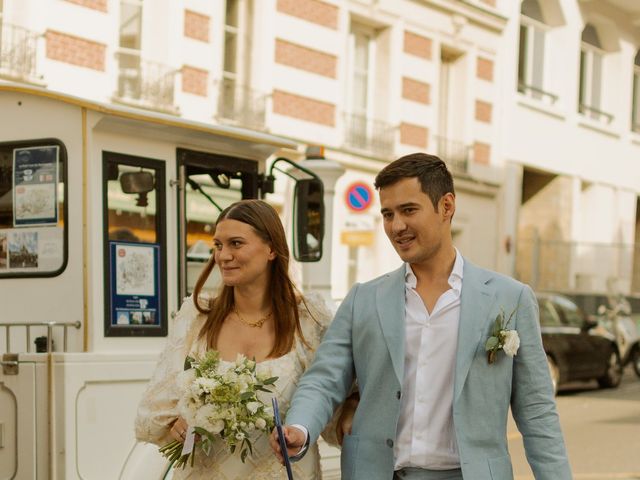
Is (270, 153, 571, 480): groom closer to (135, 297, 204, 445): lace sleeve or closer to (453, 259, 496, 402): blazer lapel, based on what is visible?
(453, 259, 496, 402): blazer lapel

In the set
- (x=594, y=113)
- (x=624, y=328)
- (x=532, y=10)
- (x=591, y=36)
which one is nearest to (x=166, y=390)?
(x=624, y=328)

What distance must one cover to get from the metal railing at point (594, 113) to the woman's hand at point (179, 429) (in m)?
28.1

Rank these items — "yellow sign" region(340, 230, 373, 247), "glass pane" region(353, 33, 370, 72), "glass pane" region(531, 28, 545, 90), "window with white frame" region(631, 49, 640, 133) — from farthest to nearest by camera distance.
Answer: "window with white frame" region(631, 49, 640, 133)
"glass pane" region(531, 28, 545, 90)
"glass pane" region(353, 33, 370, 72)
"yellow sign" region(340, 230, 373, 247)

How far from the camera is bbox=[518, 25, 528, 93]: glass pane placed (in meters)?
27.5

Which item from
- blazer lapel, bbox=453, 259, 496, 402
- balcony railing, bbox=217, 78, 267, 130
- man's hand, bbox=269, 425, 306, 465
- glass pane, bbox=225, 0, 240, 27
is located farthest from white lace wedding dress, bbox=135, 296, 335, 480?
glass pane, bbox=225, 0, 240, 27

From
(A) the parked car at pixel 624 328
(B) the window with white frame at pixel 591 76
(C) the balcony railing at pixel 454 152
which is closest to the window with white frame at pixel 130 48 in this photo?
(C) the balcony railing at pixel 454 152

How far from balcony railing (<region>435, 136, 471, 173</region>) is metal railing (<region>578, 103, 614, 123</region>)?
7.20 meters

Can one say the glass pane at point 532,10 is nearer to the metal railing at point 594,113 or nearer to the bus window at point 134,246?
the metal railing at point 594,113

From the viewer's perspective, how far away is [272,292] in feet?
12.8

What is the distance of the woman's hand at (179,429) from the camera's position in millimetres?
3646

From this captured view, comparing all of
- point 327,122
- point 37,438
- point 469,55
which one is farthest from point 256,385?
point 469,55

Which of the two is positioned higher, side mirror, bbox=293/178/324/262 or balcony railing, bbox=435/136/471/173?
balcony railing, bbox=435/136/471/173

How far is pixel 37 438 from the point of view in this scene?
16.6 feet

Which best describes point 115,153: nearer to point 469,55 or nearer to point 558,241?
point 469,55
